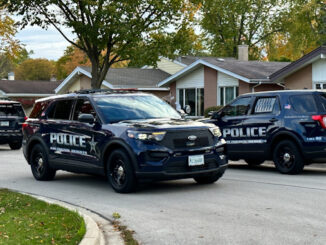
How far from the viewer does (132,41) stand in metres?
31.8

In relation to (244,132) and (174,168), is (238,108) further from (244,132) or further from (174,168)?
(174,168)

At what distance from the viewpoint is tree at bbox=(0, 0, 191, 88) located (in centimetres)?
3047

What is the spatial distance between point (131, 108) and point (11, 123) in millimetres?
13401

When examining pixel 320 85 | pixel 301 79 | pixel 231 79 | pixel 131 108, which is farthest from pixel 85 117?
pixel 231 79

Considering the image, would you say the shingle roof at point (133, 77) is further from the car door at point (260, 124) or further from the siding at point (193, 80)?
the car door at point (260, 124)

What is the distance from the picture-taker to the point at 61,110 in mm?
12336

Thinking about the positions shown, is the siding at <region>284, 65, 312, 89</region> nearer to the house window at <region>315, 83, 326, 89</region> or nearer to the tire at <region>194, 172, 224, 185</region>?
the house window at <region>315, 83, 326, 89</region>

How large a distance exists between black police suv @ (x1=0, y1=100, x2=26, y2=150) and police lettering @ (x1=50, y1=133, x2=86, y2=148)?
454 inches

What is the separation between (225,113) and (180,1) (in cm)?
1806

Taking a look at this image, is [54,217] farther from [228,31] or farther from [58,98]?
[228,31]

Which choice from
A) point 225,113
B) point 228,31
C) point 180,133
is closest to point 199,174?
point 180,133

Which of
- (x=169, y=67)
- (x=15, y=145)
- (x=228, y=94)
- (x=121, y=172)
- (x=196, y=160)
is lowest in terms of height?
(x=15, y=145)

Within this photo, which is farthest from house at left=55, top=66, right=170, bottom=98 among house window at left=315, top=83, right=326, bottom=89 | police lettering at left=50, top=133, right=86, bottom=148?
police lettering at left=50, top=133, right=86, bottom=148

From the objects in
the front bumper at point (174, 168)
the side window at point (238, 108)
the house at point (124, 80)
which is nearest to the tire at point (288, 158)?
the side window at point (238, 108)
